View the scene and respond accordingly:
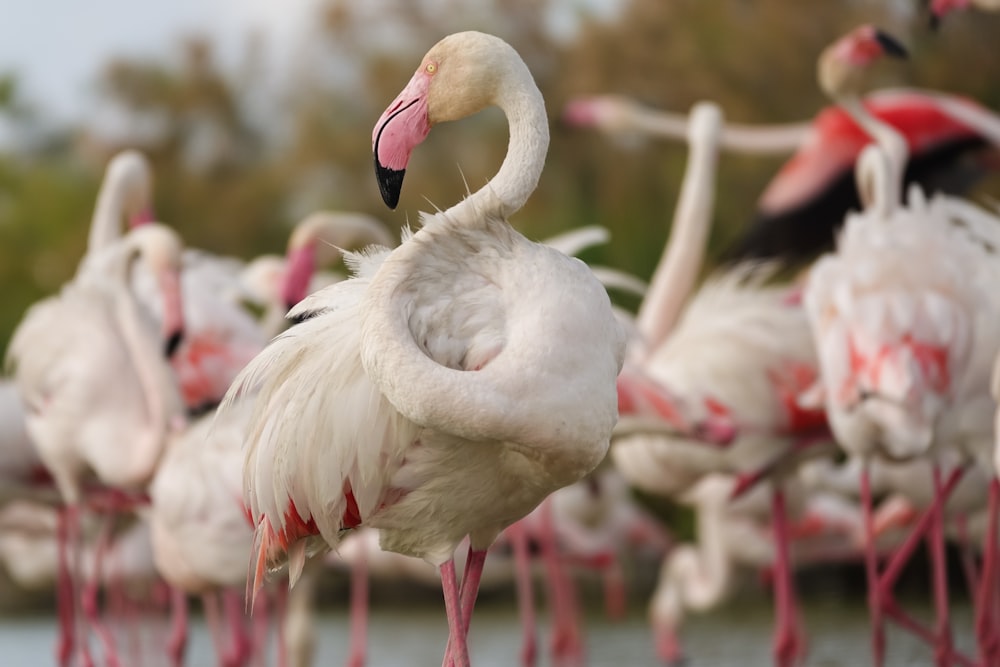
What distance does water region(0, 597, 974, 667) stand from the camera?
7914 millimetres

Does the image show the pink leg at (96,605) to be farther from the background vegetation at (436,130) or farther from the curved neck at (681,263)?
the background vegetation at (436,130)

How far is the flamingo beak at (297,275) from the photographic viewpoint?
6793 millimetres

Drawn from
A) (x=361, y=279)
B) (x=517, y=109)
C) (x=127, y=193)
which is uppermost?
(x=517, y=109)

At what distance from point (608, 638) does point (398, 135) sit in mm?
6859

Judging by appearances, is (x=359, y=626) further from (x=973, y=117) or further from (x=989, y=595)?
(x=973, y=117)

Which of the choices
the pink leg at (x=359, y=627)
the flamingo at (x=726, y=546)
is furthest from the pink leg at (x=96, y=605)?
the flamingo at (x=726, y=546)

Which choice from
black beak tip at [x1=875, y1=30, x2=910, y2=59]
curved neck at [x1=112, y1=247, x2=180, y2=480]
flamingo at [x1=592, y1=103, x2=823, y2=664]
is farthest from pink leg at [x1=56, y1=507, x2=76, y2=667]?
black beak tip at [x1=875, y1=30, x2=910, y2=59]

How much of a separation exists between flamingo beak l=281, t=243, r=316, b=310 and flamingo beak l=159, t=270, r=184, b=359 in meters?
0.44

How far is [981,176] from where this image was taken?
906 cm

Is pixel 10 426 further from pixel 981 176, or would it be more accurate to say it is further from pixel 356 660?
pixel 981 176

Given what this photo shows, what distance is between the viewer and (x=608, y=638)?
32.3 feet

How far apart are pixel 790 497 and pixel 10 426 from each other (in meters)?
3.90

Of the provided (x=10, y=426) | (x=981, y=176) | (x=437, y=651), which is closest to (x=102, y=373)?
(x=10, y=426)

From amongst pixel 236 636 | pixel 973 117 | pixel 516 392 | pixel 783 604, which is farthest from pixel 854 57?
pixel 516 392
